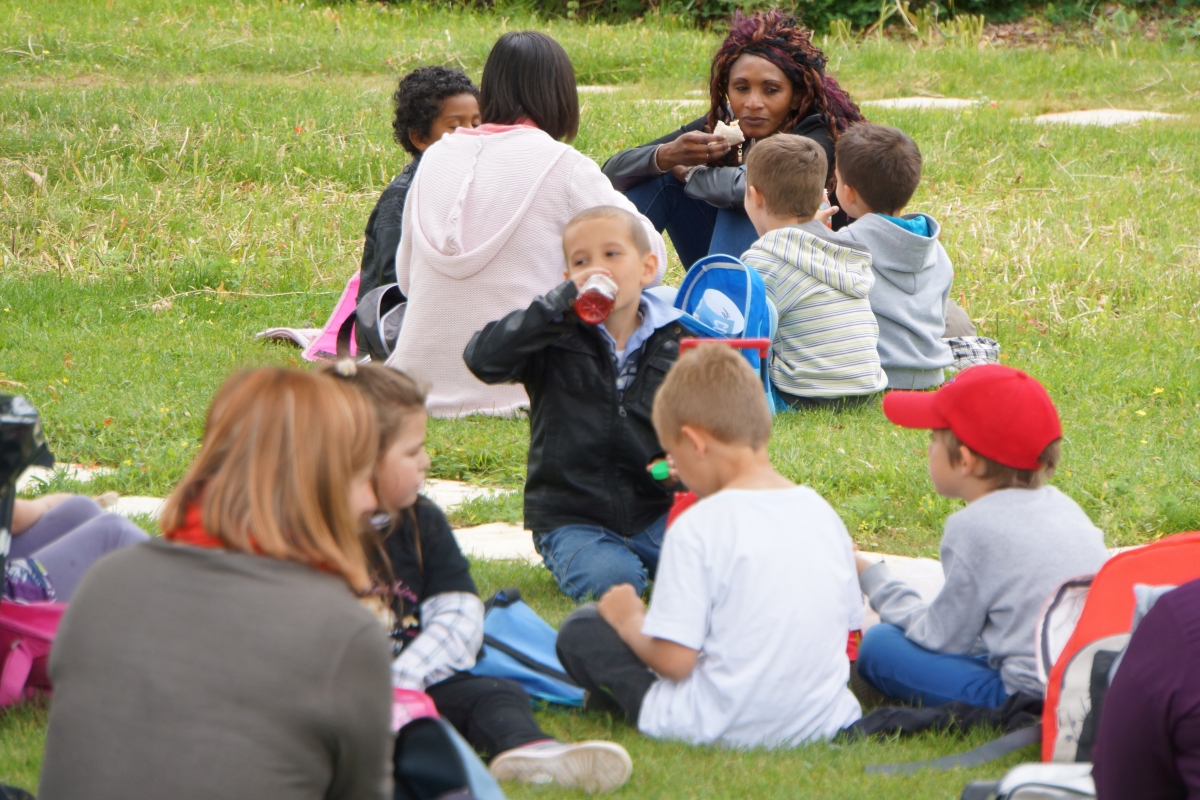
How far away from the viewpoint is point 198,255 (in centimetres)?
877

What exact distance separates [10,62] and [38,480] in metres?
Result: 10.2

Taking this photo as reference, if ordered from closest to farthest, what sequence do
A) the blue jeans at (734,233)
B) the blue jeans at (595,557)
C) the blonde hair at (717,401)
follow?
1. the blonde hair at (717,401)
2. the blue jeans at (595,557)
3. the blue jeans at (734,233)

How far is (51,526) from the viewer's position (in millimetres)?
3422

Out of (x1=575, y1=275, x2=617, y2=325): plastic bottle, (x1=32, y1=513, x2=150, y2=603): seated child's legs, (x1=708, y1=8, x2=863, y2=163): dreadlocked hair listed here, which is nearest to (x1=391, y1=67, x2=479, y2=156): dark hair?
(x1=708, y1=8, x2=863, y2=163): dreadlocked hair

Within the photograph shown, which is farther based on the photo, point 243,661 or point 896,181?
point 896,181

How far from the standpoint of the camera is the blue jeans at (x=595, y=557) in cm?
396

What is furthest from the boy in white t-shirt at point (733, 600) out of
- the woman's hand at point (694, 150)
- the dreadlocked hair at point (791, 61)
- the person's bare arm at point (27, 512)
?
the dreadlocked hair at point (791, 61)

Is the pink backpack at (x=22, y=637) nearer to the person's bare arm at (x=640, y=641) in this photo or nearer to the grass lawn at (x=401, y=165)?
the grass lawn at (x=401, y=165)

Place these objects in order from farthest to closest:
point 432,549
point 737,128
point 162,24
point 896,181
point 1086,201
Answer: point 162,24, point 1086,201, point 737,128, point 896,181, point 432,549

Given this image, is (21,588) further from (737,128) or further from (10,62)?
(10,62)

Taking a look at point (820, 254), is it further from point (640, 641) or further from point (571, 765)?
point (571, 765)

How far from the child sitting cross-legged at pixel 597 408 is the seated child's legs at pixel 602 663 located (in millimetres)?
674

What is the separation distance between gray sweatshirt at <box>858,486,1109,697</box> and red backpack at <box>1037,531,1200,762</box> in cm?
14

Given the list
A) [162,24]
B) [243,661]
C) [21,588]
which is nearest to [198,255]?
[21,588]
